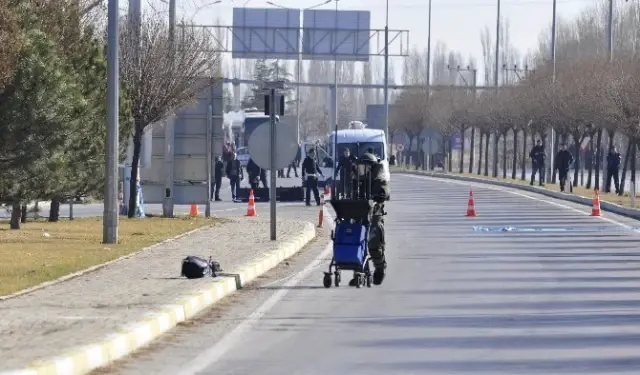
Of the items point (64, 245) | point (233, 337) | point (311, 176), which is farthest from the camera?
point (311, 176)

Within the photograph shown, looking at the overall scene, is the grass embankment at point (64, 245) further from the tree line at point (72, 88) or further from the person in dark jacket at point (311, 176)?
the person in dark jacket at point (311, 176)

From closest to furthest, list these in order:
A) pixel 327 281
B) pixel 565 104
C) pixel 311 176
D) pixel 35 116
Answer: pixel 327 281 < pixel 35 116 < pixel 311 176 < pixel 565 104

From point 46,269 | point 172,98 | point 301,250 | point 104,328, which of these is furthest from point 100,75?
point 104,328

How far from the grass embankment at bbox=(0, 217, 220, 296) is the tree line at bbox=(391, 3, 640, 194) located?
55.9 feet

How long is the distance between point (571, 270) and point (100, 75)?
43.1 feet

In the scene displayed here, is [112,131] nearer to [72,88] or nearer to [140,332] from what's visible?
[72,88]

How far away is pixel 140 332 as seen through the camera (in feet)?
41.2

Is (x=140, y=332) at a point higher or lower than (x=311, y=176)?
lower

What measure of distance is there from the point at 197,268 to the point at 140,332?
5.44 metres

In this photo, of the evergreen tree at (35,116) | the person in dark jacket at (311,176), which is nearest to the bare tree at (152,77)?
the evergreen tree at (35,116)

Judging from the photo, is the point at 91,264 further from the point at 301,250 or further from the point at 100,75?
the point at 100,75

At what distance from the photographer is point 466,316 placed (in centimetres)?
1512

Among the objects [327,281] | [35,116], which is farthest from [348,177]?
[35,116]

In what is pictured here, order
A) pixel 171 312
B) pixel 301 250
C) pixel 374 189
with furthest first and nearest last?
1. pixel 301 250
2. pixel 374 189
3. pixel 171 312
